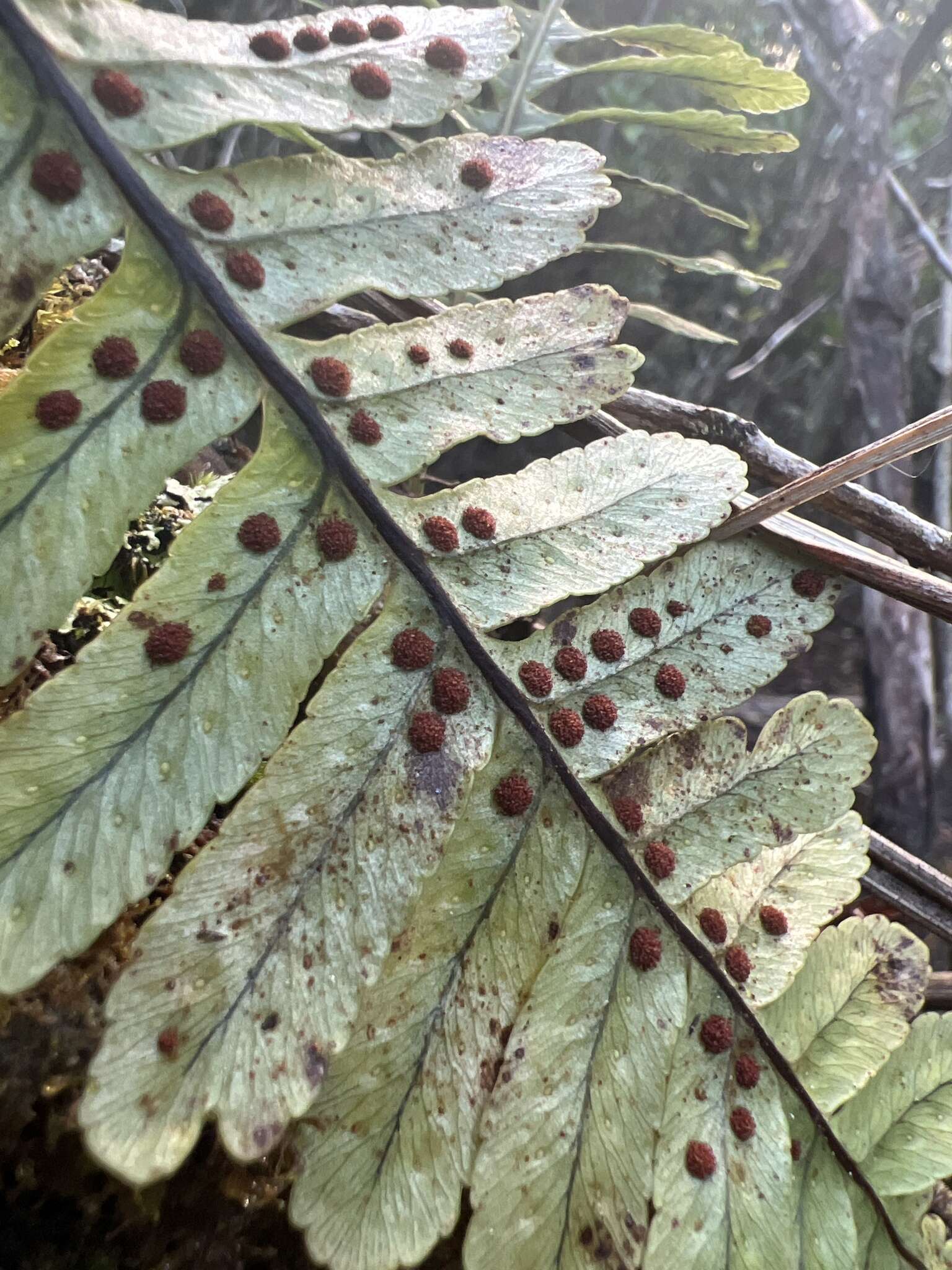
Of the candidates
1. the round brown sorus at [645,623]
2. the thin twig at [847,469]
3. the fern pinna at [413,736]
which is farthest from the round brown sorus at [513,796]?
the thin twig at [847,469]

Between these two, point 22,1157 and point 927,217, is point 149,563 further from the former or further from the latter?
point 927,217

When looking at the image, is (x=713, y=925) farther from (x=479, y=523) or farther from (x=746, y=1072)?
(x=479, y=523)

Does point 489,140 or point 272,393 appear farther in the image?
point 489,140

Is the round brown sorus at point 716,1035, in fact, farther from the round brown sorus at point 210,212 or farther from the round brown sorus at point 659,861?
the round brown sorus at point 210,212

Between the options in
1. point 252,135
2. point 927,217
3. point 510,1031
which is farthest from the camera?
point 927,217

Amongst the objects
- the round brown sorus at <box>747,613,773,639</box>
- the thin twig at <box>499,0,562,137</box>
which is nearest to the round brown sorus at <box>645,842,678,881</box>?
the round brown sorus at <box>747,613,773,639</box>

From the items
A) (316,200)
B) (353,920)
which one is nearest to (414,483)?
(316,200)
